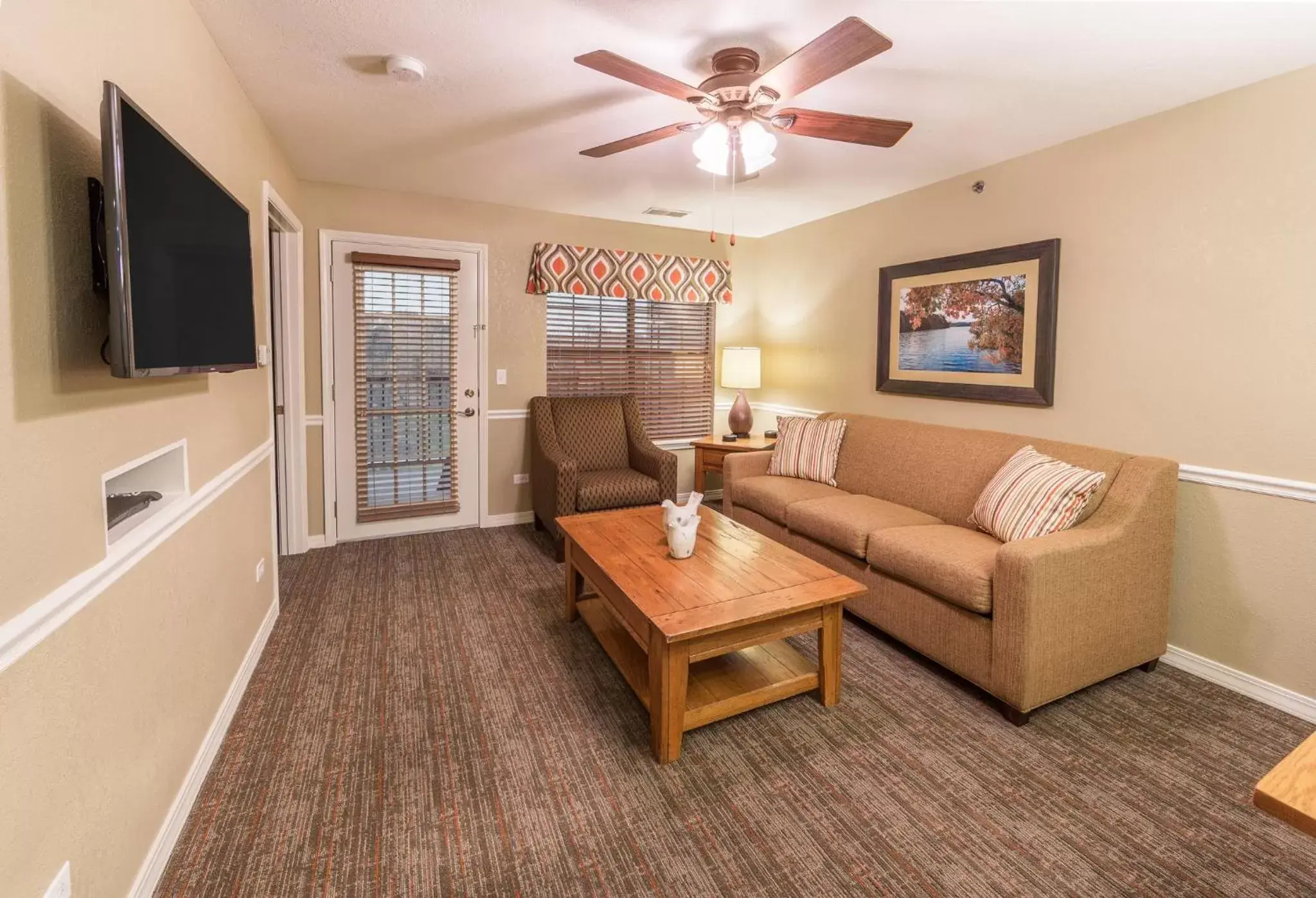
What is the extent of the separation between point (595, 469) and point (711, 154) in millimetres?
2563

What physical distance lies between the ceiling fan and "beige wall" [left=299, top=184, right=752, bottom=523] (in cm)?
211

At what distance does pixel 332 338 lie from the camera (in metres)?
4.10

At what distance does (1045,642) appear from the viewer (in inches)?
87.5

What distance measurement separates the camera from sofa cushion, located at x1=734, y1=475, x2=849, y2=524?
3.64m

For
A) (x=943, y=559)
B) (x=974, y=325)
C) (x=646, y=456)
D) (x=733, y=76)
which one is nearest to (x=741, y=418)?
(x=646, y=456)

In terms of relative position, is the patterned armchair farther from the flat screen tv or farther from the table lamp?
the flat screen tv

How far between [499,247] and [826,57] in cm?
318

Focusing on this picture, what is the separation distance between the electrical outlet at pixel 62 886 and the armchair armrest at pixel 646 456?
322 cm

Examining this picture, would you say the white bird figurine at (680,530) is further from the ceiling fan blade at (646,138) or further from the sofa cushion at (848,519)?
the ceiling fan blade at (646,138)

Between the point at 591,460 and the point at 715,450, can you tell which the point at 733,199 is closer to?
the point at 715,450

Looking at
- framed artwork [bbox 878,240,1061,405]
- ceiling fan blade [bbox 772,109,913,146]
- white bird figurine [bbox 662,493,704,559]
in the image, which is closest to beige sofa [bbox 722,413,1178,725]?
framed artwork [bbox 878,240,1061,405]

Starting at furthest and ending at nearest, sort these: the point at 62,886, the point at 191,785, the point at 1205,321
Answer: the point at 1205,321
the point at 191,785
the point at 62,886

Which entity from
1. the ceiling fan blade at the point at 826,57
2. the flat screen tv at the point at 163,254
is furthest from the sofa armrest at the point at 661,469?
the flat screen tv at the point at 163,254

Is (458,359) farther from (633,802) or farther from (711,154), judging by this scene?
(633,802)
